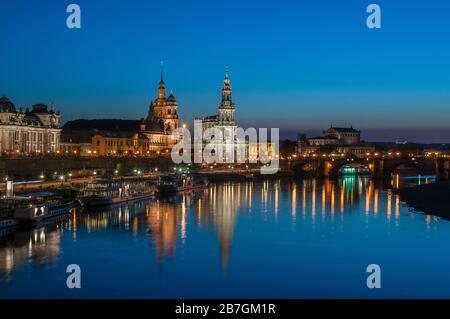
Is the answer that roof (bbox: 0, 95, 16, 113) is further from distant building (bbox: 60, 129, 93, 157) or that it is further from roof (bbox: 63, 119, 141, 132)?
roof (bbox: 63, 119, 141, 132)

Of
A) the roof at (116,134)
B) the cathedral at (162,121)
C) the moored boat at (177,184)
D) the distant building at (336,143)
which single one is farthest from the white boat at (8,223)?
the distant building at (336,143)

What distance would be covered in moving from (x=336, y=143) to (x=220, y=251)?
162 m

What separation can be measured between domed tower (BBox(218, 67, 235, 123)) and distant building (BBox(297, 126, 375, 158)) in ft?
117

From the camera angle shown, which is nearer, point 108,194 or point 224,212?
point 224,212

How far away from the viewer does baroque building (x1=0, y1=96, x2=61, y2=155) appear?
271ft

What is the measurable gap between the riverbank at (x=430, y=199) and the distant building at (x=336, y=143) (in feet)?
352

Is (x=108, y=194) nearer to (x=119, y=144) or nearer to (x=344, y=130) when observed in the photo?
(x=119, y=144)

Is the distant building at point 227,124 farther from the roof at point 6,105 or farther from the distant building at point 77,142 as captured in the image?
the roof at point 6,105

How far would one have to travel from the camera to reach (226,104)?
142375 millimetres

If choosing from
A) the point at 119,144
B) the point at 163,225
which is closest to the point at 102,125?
the point at 119,144

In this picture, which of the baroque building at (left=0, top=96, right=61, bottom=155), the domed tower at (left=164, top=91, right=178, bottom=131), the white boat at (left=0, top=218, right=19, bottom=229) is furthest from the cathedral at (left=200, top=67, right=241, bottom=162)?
the white boat at (left=0, top=218, right=19, bottom=229)
